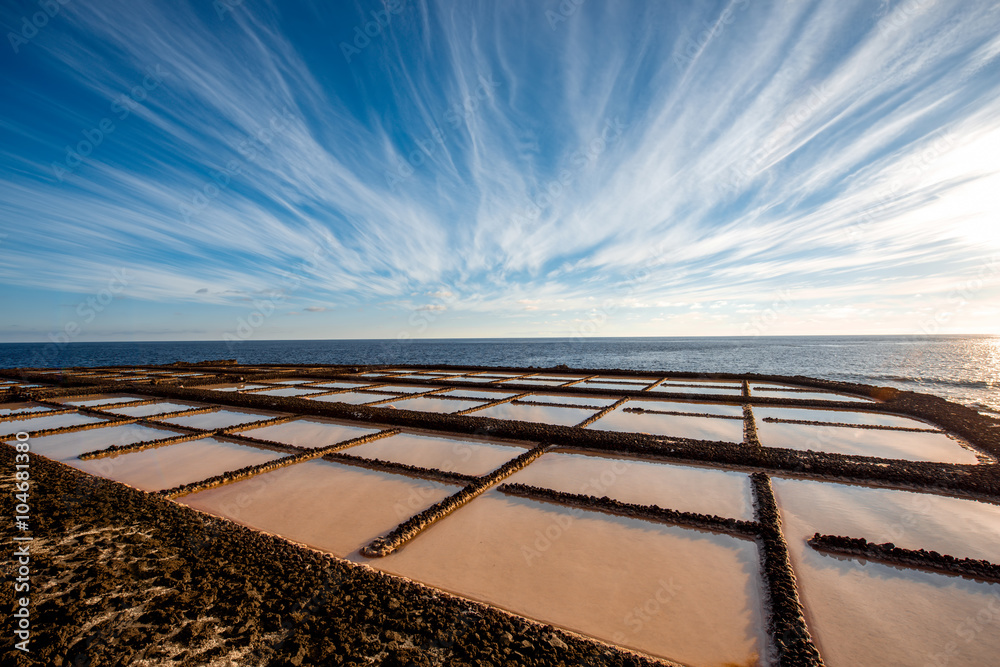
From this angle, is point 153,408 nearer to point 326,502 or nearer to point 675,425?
point 326,502

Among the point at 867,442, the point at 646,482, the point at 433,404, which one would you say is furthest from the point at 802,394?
the point at 433,404

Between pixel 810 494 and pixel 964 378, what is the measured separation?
142 ft

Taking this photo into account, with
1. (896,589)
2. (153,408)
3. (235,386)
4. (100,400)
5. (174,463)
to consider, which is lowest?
(896,589)

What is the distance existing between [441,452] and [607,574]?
241 inches

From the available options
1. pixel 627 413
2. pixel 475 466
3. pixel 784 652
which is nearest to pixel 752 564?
pixel 784 652

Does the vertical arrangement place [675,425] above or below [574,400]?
below

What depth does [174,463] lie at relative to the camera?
945 centimetres

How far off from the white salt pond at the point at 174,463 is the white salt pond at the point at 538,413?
24.1 feet

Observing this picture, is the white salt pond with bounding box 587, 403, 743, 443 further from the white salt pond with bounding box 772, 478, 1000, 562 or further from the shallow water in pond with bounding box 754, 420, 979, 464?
the white salt pond with bounding box 772, 478, 1000, 562

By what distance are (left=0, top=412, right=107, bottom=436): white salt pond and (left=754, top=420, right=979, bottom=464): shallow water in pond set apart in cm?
2237

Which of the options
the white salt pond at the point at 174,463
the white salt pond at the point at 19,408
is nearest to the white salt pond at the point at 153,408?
the white salt pond at the point at 19,408

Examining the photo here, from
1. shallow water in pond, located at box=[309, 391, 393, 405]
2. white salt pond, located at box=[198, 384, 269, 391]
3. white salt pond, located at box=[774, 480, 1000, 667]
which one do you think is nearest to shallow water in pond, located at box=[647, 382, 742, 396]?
white salt pond, located at box=[774, 480, 1000, 667]

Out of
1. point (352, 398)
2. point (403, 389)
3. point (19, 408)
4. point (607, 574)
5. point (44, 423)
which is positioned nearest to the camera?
point (607, 574)

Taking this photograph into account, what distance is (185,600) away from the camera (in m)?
4.04
